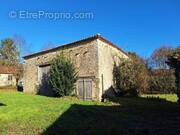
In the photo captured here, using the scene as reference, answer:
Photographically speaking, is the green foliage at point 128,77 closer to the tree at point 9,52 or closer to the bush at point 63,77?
the bush at point 63,77

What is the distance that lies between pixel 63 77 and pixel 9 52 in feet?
156

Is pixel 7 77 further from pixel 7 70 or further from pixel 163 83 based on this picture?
pixel 163 83

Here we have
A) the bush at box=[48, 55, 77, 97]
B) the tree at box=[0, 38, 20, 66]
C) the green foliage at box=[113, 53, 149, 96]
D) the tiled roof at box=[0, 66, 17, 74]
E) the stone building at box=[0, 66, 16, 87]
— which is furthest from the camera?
the tree at box=[0, 38, 20, 66]

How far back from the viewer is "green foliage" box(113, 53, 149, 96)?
967 inches

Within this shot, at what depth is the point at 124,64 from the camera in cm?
2511

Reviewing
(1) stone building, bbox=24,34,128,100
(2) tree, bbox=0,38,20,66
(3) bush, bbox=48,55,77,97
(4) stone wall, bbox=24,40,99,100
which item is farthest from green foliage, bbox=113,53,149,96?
(2) tree, bbox=0,38,20,66

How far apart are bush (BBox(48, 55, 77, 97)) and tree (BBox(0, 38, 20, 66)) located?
4555cm

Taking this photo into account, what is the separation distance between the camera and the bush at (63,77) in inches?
896

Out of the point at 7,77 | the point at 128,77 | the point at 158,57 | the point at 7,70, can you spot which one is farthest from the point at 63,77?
the point at 7,70

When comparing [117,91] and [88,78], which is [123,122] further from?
[117,91]

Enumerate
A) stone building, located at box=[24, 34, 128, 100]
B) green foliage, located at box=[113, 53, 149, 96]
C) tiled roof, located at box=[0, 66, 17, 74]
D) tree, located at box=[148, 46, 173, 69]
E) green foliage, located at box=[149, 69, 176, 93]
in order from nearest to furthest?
1. stone building, located at box=[24, 34, 128, 100]
2. green foliage, located at box=[113, 53, 149, 96]
3. green foliage, located at box=[149, 69, 176, 93]
4. tree, located at box=[148, 46, 173, 69]
5. tiled roof, located at box=[0, 66, 17, 74]

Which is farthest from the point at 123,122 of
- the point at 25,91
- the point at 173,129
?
the point at 25,91

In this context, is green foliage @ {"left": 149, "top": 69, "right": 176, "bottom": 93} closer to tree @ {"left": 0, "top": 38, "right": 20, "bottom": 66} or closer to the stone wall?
the stone wall

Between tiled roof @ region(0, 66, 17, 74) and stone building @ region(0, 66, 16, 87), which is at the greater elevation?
tiled roof @ region(0, 66, 17, 74)
